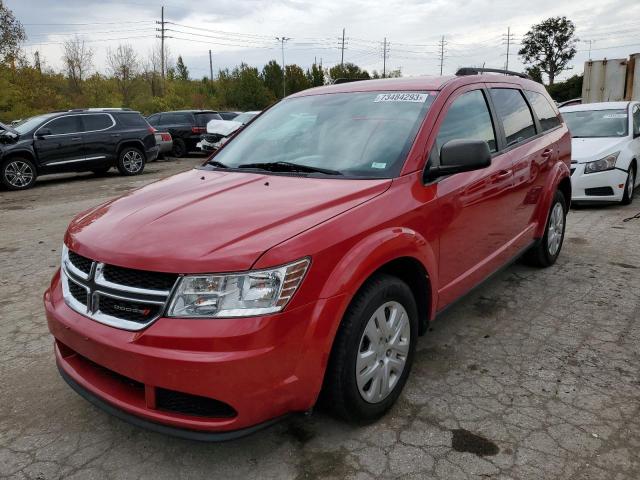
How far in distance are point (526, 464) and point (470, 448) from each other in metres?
0.25

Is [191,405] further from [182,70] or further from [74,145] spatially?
[182,70]

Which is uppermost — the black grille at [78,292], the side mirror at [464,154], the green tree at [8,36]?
the green tree at [8,36]

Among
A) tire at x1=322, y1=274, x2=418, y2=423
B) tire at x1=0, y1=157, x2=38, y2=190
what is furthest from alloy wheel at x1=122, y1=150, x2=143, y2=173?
tire at x1=322, y1=274, x2=418, y2=423

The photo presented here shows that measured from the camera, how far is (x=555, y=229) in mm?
4961

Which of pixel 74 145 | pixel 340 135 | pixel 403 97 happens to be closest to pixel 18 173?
pixel 74 145

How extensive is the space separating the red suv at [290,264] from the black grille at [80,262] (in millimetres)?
31

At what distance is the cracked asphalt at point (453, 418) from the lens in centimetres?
232

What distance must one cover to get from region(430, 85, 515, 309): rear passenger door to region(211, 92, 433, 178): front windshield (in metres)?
0.24

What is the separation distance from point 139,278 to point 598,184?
731 centimetres

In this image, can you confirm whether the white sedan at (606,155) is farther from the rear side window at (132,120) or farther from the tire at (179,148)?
the tire at (179,148)

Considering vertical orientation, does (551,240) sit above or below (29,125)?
below

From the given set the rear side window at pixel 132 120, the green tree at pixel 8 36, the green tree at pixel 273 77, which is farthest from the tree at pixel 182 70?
the rear side window at pixel 132 120

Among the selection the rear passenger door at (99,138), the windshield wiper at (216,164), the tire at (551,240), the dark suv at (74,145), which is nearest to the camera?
the windshield wiper at (216,164)

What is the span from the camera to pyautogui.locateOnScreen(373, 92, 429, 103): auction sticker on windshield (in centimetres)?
319
